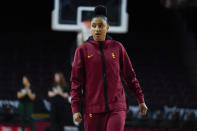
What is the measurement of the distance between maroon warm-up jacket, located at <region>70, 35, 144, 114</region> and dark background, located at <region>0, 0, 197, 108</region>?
11763 millimetres

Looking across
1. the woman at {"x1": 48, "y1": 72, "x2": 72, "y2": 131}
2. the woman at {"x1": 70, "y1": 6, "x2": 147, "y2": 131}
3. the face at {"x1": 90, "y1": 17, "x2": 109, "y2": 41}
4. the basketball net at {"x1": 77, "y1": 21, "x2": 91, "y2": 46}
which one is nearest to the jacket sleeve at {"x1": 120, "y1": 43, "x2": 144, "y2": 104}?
the woman at {"x1": 70, "y1": 6, "x2": 147, "y2": 131}

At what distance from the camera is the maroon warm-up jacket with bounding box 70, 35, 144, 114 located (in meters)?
3.87

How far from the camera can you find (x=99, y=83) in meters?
3.89

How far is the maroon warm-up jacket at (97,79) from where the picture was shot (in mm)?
3868

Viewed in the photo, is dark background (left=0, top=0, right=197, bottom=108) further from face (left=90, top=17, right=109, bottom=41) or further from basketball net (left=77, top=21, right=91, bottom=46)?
face (left=90, top=17, right=109, bottom=41)

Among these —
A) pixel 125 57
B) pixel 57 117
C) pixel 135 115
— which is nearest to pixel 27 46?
pixel 135 115

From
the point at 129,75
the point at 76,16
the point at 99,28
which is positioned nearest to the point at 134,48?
the point at 76,16

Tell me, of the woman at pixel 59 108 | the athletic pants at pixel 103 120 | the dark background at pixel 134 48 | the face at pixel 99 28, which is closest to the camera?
the athletic pants at pixel 103 120

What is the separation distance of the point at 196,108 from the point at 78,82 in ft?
35.6

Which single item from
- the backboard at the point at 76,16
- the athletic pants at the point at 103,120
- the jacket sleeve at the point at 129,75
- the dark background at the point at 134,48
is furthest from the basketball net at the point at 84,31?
the dark background at the point at 134,48

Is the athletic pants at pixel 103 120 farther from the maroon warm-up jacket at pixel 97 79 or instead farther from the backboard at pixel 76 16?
the backboard at pixel 76 16

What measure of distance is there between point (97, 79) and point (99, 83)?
4 centimetres

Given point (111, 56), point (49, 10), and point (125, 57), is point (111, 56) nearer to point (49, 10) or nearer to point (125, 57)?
point (125, 57)

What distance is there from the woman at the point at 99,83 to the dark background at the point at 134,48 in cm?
1177
